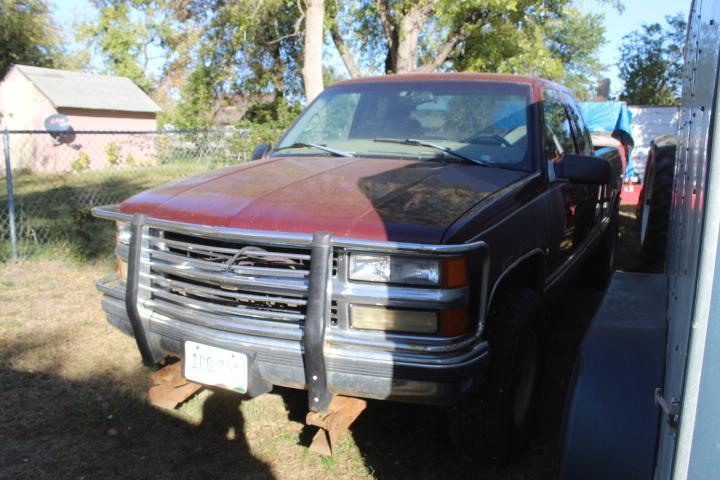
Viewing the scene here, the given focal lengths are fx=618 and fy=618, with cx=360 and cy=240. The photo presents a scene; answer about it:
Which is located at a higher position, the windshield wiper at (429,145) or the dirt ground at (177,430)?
the windshield wiper at (429,145)

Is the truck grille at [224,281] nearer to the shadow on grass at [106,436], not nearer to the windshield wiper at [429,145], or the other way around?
the shadow on grass at [106,436]

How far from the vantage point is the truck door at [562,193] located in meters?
3.76

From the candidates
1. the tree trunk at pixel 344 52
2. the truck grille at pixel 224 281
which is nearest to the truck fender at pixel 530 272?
the truck grille at pixel 224 281

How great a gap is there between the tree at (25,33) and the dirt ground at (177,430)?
89.3ft

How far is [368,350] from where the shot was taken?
2523 millimetres

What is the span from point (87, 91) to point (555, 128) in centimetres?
2417

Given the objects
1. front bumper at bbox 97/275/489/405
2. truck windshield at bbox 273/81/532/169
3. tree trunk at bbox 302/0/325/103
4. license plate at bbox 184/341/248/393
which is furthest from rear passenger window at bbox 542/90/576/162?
tree trunk at bbox 302/0/325/103

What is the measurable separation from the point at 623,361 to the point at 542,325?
1142mm

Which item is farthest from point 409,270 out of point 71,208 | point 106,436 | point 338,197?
point 71,208

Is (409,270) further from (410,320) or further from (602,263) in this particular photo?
(602,263)

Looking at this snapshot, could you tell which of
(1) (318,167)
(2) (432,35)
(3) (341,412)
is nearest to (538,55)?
(2) (432,35)

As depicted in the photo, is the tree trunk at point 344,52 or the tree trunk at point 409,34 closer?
the tree trunk at point 409,34

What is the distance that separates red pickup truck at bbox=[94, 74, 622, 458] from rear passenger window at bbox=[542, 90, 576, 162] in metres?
0.12

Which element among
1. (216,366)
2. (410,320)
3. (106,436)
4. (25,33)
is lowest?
(106,436)
